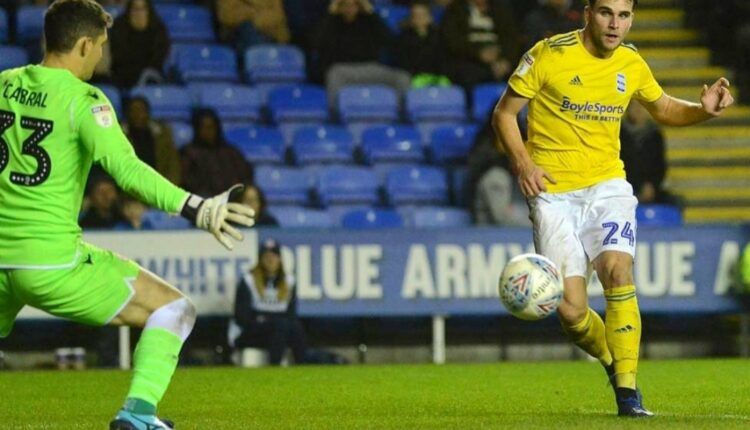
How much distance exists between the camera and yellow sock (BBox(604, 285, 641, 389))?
8.51 meters

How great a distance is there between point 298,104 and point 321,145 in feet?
2.38

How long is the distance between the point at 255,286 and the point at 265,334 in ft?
1.57

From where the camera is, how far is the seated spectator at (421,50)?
18203mm

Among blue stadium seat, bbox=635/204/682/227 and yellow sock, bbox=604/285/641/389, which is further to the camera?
blue stadium seat, bbox=635/204/682/227

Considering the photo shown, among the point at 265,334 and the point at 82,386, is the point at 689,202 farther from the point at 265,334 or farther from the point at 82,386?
the point at 82,386

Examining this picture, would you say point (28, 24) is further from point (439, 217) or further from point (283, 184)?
point (439, 217)

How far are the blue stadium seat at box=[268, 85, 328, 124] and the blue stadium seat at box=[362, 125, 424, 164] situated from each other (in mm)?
659

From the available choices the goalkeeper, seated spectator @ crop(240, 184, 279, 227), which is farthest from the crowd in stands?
the goalkeeper

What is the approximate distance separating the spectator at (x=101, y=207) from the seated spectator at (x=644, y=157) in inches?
201

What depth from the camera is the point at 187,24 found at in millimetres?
18734

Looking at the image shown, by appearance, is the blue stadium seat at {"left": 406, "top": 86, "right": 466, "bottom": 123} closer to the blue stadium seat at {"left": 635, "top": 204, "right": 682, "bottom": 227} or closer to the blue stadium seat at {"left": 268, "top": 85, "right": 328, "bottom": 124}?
the blue stadium seat at {"left": 268, "top": 85, "right": 328, "bottom": 124}

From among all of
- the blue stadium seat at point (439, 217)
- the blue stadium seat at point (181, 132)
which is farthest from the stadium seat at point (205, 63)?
the blue stadium seat at point (439, 217)

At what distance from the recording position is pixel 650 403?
9.88 m

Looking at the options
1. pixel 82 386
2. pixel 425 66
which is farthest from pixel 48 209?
pixel 425 66
